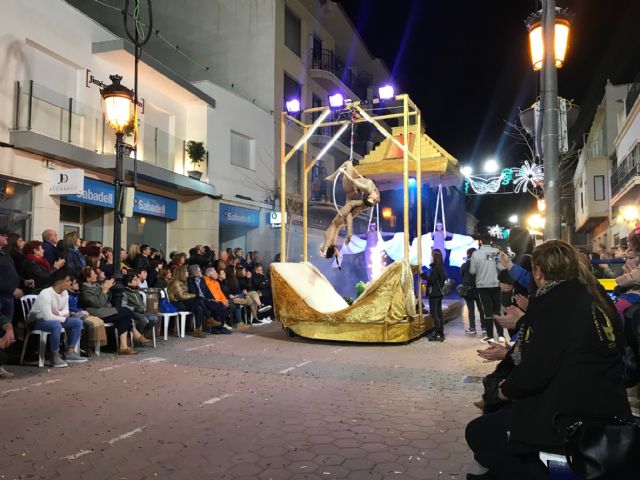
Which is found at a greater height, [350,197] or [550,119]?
[550,119]

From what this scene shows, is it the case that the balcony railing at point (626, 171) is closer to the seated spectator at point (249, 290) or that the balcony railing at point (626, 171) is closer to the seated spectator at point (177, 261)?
the seated spectator at point (249, 290)

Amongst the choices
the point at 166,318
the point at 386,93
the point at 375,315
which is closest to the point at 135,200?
the point at 166,318

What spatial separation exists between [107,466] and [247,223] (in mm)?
16718

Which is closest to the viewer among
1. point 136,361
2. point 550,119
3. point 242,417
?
point 242,417

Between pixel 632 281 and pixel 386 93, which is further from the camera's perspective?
pixel 386 93

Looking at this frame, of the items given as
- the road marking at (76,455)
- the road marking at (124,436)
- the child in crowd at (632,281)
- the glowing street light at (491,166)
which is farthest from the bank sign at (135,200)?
the glowing street light at (491,166)

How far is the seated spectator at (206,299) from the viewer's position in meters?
11.3

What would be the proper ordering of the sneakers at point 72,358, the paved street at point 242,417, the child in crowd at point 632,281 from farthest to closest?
1. the sneakers at point 72,358
2. the child in crowd at point 632,281
3. the paved street at point 242,417

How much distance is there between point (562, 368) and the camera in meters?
2.45

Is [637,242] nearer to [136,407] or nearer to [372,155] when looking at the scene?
[136,407]

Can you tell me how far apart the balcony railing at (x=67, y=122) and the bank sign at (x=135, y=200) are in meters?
0.93

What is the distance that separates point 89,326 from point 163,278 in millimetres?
2939

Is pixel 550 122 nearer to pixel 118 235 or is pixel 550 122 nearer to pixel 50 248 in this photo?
pixel 118 235

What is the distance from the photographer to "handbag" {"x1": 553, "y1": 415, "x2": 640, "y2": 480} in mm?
2254
